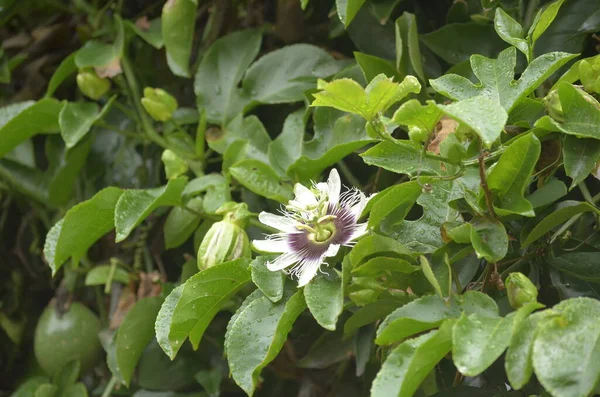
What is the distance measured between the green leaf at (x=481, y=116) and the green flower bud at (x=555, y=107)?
114 millimetres

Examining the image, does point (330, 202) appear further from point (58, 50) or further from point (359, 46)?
point (58, 50)

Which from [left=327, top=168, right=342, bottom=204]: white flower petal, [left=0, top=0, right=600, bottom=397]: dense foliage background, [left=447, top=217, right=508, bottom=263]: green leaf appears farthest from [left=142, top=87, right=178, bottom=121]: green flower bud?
[left=447, top=217, right=508, bottom=263]: green leaf

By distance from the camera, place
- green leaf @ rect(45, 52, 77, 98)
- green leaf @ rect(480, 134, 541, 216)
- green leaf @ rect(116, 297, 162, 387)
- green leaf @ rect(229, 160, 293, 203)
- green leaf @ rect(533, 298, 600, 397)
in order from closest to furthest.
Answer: green leaf @ rect(533, 298, 600, 397) < green leaf @ rect(480, 134, 541, 216) < green leaf @ rect(229, 160, 293, 203) < green leaf @ rect(116, 297, 162, 387) < green leaf @ rect(45, 52, 77, 98)

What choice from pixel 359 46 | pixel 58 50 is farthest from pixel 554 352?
pixel 58 50

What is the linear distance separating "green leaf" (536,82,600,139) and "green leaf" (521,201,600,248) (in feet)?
0.18

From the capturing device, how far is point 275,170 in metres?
0.79

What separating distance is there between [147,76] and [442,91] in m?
0.60

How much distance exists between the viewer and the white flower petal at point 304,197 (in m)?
0.65

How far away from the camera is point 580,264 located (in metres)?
0.62

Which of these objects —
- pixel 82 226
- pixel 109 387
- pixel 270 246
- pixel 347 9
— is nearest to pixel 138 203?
pixel 82 226

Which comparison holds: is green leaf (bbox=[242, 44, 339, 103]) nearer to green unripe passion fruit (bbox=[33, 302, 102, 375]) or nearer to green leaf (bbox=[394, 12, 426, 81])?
green leaf (bbox=[394, 12, 426, 81])

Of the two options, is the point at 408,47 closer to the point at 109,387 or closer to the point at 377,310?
the point at 377,310

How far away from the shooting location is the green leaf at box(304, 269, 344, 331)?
0.54 meters

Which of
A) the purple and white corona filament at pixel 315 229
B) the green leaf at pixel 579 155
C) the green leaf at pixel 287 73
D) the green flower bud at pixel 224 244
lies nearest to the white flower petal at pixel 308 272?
the purple and white corona filament at pixel 315 229
